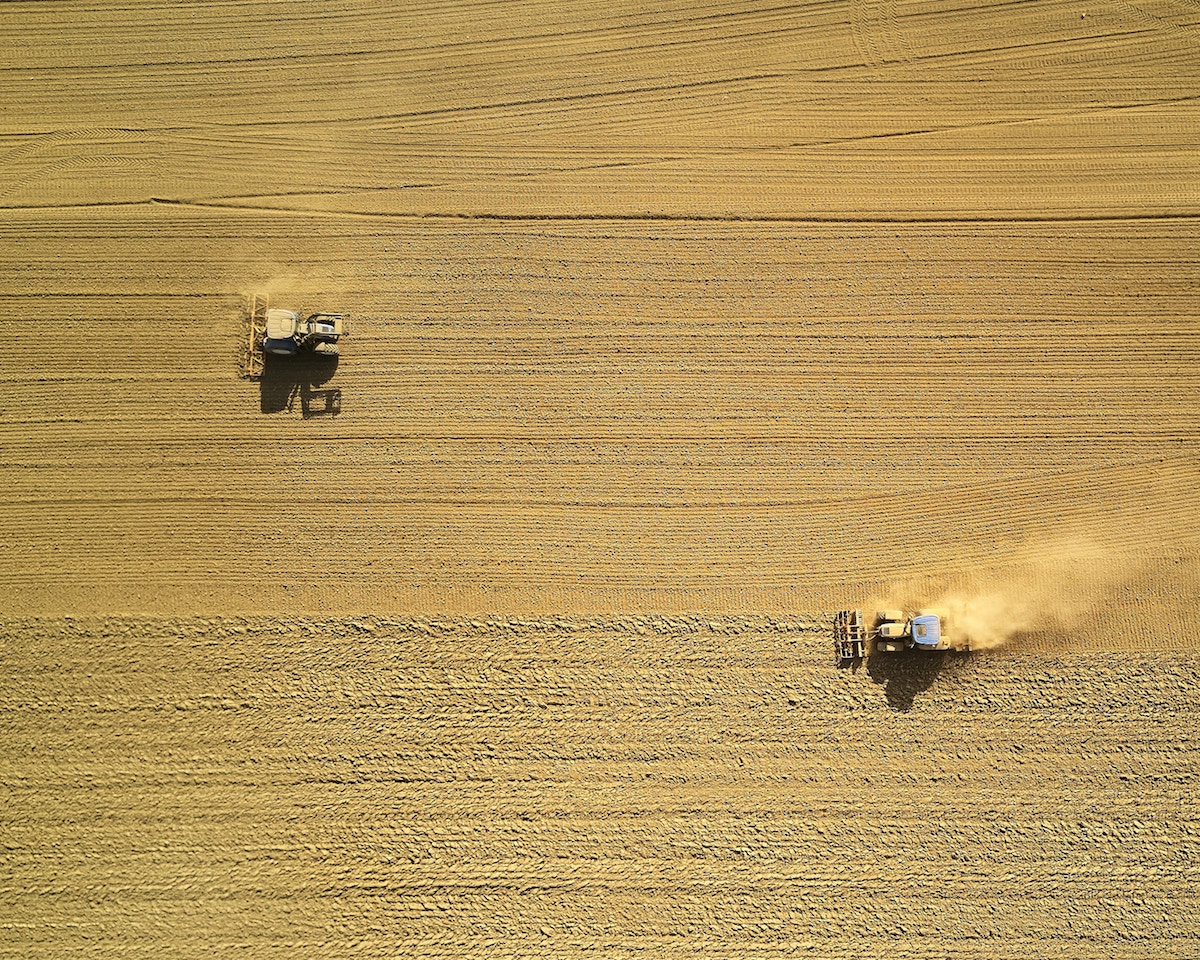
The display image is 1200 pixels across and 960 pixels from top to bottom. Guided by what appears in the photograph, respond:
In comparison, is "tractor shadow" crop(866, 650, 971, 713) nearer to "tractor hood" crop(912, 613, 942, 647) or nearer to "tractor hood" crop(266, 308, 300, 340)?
"tractor hood" crop(912, 613, 942, 647)

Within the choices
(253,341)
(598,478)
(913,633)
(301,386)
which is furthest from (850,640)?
(253,341)

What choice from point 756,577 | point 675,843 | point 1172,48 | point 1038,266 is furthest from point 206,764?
point 1172,48

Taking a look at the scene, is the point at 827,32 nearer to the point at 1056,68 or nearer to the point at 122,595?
the point at 1056,68

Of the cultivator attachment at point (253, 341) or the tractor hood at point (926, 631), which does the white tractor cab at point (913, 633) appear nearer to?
the tractor hood at point (926, 631)

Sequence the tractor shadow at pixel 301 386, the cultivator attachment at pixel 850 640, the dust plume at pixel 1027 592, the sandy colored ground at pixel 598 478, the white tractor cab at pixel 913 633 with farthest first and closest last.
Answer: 1. the tractor shadow at pixel 301 386
2. the dust plume at pixel 1027 592
3. the cultivator attachment at pixel 850 640
4. the white tractor cab at pixel 913 633
5. the sandy colored ground at pixel 598 478

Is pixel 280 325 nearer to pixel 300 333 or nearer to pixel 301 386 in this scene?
pixel 300 333

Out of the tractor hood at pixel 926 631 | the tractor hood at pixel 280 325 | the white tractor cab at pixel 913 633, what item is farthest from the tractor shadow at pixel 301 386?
the tractor hood at pixel 926 631
